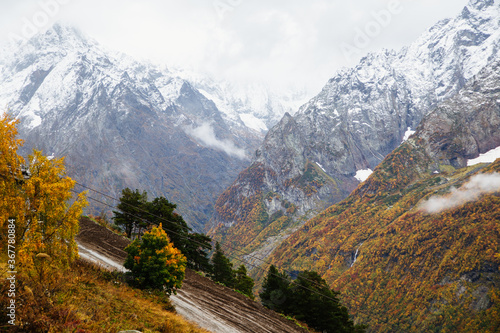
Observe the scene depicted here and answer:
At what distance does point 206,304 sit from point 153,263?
897 centimetres

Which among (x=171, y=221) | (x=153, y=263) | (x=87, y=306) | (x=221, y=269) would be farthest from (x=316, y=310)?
(x=87, y=306)

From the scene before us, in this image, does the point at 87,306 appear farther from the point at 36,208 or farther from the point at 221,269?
the point at 221,269

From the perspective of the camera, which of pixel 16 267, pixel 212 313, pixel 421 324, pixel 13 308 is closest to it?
pixel 13 308

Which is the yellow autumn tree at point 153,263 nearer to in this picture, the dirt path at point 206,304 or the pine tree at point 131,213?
the dirt path at point 206,304

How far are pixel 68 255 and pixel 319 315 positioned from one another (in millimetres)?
45344

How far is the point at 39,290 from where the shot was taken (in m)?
13.7

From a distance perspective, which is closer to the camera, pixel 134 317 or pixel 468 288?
pixel 134 317

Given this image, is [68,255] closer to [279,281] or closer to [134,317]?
[134,317]

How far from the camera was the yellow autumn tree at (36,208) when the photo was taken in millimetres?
17812

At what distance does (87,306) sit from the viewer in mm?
15445

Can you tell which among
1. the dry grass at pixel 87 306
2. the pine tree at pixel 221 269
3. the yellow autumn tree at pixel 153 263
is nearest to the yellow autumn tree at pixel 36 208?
the dry grass at pixel 87 306

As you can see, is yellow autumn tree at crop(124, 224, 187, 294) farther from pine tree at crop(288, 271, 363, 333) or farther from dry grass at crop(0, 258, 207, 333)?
pine tree at crop(288, 271, 363, 333)

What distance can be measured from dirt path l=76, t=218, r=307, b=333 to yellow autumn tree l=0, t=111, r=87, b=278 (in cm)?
1101

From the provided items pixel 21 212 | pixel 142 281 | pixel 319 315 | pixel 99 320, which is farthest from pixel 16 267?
pixel 319 315
